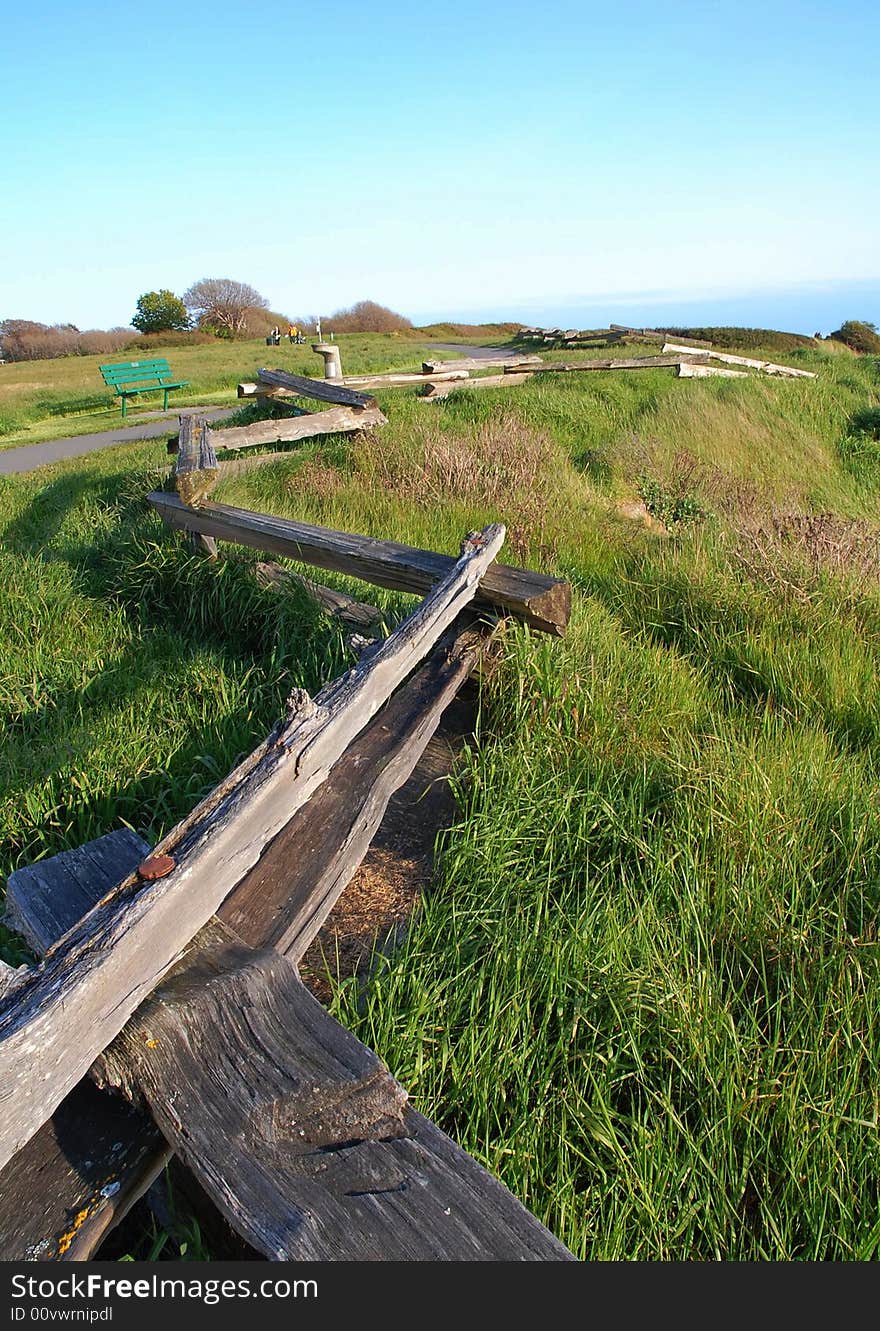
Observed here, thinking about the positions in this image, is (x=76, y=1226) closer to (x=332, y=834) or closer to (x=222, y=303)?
(x=332, y=834)

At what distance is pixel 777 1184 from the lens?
207 centimetres

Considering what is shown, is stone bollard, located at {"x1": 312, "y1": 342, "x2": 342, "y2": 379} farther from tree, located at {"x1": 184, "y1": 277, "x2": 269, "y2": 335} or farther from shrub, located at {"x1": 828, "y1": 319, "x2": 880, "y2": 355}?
tree, located at {"x1": 184, "y1": 277, "x2": 269, "y2": 335}

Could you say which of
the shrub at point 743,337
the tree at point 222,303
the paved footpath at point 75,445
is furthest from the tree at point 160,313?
the paved footpath at point 75,445

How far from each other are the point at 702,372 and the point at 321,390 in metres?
9.53

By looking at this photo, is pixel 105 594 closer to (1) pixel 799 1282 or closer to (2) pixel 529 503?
(2) pixel 529 503

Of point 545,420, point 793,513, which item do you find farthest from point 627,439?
point 793,513

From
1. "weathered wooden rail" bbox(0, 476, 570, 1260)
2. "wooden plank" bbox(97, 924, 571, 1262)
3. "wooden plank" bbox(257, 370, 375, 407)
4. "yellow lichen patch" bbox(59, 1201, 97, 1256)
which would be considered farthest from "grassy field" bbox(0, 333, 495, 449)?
"yellow lichen patch" bbox(59, 1201, 97, 1256)

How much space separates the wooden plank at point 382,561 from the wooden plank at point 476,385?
794 centimetres

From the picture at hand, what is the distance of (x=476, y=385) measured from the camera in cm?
1441

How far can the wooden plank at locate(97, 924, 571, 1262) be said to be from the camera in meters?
1.49

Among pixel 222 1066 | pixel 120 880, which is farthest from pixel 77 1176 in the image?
pixel 120 880

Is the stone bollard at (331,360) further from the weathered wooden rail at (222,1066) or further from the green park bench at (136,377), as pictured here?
the weathered wooden rail at (222,1066)

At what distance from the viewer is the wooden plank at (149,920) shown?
5.27 ft

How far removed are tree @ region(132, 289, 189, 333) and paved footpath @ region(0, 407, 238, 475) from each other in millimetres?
33005
